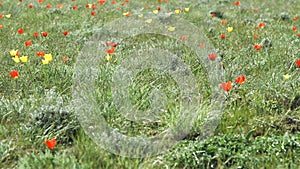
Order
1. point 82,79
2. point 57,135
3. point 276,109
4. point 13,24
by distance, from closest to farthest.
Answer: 1. point 57,135
2. point 276,109
3. point 82,79
4. point 13,24

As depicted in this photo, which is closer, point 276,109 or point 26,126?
point 26,126

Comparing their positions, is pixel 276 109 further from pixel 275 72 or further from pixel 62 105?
pixel 62 105

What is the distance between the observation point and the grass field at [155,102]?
9.20ft

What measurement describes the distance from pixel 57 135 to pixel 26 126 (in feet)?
1.07

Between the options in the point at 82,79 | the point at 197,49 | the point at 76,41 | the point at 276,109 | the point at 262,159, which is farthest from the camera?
the point at 76,41

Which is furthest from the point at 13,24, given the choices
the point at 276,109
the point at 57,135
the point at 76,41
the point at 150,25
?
the point at 276,109

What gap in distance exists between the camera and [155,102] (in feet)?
11.8

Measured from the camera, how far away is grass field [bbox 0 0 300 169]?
280 cm

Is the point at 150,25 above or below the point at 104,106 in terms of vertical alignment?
below

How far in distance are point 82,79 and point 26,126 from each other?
3.53 ft

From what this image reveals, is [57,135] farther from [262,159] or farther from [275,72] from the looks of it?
[275,72]

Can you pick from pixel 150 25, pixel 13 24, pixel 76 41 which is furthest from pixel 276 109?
pixel 13 24

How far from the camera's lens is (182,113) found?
3.35 metres

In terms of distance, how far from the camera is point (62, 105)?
3436 millimetres
